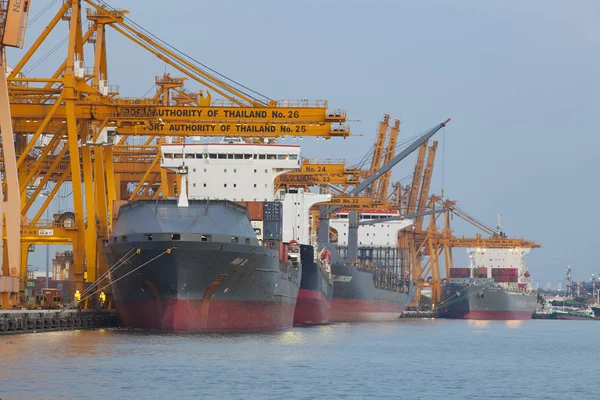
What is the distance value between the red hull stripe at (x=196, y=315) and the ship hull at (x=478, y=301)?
68630 mm

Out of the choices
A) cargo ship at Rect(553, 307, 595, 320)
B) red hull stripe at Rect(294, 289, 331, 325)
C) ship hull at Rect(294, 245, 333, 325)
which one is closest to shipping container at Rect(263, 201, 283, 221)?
ship hull at Rect(294, 245, 333, 325)

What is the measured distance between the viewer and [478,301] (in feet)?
369

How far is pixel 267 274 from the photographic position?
4612cm

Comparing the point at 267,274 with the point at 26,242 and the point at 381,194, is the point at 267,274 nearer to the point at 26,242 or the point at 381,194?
the point at 26,242

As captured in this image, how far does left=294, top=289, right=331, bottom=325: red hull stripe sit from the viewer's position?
61812mm

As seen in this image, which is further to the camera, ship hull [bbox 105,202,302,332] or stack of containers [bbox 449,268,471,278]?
stack of containers [bbox 449,268,471,278]

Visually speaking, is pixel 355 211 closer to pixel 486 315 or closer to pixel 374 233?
pixel 374 233

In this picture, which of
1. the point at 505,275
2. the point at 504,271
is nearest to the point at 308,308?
the point at 505,275

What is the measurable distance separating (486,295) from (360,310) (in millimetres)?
35053

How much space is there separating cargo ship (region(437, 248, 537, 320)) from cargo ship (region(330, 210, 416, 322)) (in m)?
7.47

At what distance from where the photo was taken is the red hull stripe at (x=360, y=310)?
76.1m

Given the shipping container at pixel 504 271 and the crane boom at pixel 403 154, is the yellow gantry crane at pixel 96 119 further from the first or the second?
the shipping container at pixel 504 271

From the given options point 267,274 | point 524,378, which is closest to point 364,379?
point 524,378

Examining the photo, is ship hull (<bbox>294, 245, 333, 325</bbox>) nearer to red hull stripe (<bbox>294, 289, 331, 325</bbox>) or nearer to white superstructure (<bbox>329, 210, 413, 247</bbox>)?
red hull stripe (<bbox>294, 289, 331, 325</bbox>)
